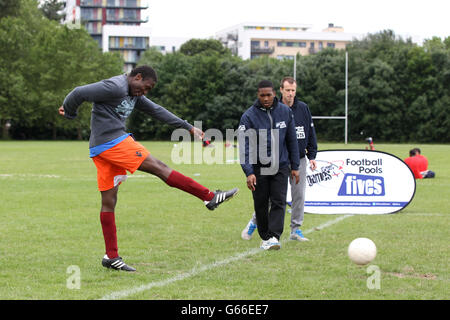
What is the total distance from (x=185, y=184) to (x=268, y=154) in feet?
4.78

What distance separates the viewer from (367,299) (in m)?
5.09

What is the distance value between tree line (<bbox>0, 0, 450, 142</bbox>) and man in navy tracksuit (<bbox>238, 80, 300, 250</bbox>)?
5129 centimetres

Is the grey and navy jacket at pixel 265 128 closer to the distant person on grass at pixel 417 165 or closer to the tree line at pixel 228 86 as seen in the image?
the distant person on grass at pixel 417 165

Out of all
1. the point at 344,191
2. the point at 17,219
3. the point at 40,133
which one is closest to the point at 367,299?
the point at 344,191

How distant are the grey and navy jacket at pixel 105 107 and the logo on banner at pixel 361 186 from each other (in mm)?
5748

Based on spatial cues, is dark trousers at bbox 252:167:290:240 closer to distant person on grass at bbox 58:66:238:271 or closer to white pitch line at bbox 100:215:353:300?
white pitch line at bbox 100:215:353:300

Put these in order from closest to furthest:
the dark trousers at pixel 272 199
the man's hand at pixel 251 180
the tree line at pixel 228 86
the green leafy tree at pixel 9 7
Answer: the man's hand at pixel 251 180 < the dark trousers at pixel 272 199 < the tree line at pixel 228 86 < the green leafy tree at pixel 9 7

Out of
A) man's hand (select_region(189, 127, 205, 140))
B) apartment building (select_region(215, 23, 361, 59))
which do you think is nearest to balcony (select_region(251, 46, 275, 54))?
apartment building (select_region(215, 23, 361, 59))

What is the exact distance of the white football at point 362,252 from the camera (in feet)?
20.1

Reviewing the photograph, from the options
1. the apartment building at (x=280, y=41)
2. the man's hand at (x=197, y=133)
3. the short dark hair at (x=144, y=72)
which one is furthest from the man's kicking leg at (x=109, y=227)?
the apartment building at (x=280, y=41)

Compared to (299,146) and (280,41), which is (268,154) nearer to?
(299,146)

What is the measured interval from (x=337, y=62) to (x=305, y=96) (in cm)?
524
